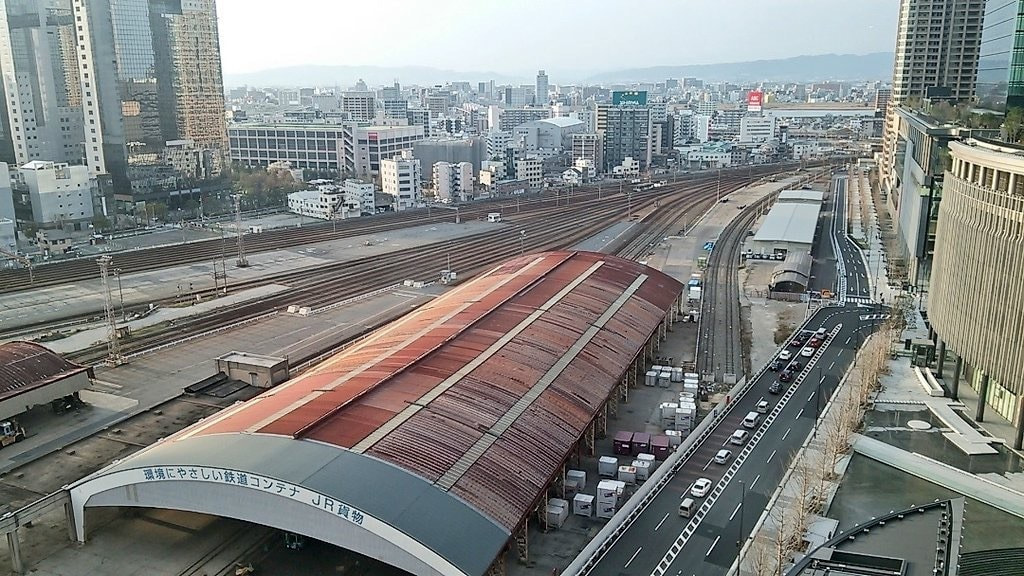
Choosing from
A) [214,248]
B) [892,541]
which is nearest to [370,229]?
[214,248]

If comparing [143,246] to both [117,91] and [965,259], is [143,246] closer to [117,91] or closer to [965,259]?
[117,91]

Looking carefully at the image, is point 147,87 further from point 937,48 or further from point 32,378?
point 937,48

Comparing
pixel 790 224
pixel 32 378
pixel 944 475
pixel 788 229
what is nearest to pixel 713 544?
pixel 944 475

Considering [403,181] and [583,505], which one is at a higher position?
[403,181]

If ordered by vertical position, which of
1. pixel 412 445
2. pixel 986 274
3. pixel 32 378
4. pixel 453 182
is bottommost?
pixel 32 378

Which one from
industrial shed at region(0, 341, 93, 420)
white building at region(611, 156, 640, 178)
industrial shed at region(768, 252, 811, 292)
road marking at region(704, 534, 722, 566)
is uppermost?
white building at region(611, 156, 640, 178)

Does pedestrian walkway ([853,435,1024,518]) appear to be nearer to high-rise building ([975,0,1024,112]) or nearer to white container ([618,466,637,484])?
white container ([618,466,637,484])

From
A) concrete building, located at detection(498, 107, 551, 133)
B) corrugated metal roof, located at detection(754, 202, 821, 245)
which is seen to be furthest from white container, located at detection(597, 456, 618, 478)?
concrete building, located at detection(498, 107, 551, 133)
